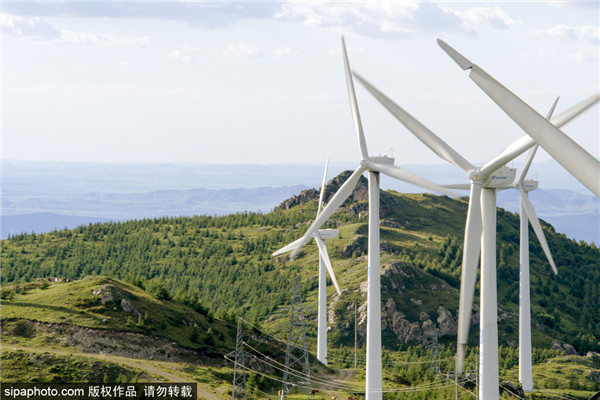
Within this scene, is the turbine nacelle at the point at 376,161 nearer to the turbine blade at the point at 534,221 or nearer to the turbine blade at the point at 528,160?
the turbine blade at the point at 534,221

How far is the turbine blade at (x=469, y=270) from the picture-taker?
61134 millimetres

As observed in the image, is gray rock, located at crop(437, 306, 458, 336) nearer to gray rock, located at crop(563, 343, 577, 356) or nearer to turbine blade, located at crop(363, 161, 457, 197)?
gray rock, located at crop(563, 343, 577, 356)

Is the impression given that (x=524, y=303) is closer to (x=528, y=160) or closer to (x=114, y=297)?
(x=528, y=160)

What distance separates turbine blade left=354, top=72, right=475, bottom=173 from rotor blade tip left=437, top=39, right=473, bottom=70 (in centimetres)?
1739

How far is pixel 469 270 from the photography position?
6525 centimetres

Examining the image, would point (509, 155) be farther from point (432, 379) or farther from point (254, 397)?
point (432, 379)

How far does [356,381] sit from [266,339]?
1670 centimetres

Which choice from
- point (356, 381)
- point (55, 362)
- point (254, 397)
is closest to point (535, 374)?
point (356, 381)

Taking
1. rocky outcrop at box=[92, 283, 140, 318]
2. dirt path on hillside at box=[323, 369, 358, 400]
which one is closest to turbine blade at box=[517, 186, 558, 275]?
dirt path on hillside at box=[323, 369, 358, 400]

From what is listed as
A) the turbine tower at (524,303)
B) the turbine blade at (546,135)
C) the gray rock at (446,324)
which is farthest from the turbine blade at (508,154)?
the gray rock at (446,324)

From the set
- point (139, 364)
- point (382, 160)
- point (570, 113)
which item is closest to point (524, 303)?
point (382, 160)

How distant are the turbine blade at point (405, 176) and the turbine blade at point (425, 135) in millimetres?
5263

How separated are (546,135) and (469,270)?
25.1 m

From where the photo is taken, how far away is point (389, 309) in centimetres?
19850
